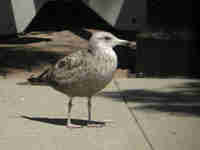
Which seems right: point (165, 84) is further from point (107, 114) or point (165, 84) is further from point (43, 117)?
point (43, 117)

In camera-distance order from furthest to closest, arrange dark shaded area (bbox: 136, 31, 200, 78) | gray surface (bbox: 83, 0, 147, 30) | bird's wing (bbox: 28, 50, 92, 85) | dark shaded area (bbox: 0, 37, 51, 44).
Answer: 1. gray surface (bbox: 83, 0, 147, 30)
2. dark shaded area (bbox: 0, 37, 51, 44)
3. dark shaded area (bbox: 136, 31, 200, 78)
4. bird's wing (bbox: 28, 50, 92, 85)

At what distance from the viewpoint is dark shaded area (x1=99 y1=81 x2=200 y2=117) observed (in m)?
7.64

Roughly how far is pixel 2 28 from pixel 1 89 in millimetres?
6931

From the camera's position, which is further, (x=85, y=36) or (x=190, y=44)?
(x=85, y=36)

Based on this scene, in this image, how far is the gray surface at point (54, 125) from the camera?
599 centimetres

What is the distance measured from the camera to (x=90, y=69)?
6.32 metres

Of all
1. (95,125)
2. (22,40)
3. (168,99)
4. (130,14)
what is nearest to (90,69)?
(95,125)

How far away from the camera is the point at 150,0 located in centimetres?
1008

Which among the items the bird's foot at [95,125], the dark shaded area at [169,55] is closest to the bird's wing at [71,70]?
the bird's foot at [95,125]

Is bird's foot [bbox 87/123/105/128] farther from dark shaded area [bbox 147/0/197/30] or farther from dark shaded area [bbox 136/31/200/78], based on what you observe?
dark shaded area [bbox 147/0/197/30]

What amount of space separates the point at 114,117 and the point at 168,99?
1.41m

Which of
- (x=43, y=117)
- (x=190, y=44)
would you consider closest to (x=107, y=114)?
(x=43, y=117)

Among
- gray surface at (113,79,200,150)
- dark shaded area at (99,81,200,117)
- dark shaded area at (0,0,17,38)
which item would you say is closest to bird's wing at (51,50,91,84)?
gray surface at (113,79,200,150)

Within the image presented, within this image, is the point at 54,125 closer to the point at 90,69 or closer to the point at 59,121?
the point at 59,121
